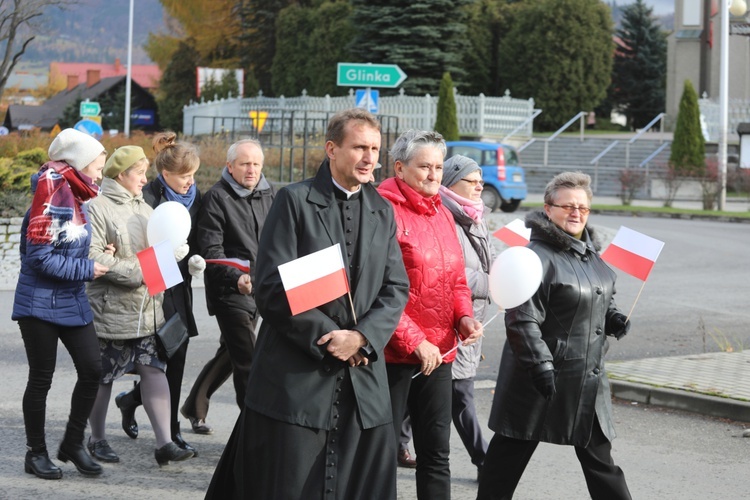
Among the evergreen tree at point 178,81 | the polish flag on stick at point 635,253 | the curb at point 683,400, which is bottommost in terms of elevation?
the curb at point 683,400

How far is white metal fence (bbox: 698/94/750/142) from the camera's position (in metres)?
42.4

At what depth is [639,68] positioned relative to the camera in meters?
66.6

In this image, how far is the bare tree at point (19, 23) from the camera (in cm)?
3991

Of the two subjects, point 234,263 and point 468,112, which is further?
point 468,112

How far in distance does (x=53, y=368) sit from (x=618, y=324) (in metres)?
2.88

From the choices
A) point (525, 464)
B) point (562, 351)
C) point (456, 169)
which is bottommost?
point (525, 464)

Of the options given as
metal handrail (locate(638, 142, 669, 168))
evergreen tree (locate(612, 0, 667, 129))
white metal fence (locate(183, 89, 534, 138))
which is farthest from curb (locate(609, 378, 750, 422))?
evergreen tree (locate(612, 0, 667, 129))

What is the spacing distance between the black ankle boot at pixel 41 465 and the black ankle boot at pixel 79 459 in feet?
0.29

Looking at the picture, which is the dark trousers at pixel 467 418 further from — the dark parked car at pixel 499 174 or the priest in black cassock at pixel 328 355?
the dark parked car at pixel 499 174

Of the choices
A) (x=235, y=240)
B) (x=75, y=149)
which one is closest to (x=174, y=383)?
(x=235, y=240)

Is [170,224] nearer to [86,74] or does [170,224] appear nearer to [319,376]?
[319,376]

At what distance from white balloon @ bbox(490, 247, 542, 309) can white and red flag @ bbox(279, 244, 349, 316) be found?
0.89 m

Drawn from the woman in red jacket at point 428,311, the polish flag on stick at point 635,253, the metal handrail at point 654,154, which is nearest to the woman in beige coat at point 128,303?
the woman in red jacket at point 428,311

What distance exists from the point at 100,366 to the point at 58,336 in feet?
0.86
